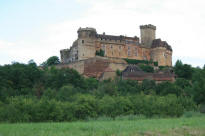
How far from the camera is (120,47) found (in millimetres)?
67812

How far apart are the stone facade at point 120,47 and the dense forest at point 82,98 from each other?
340 inches

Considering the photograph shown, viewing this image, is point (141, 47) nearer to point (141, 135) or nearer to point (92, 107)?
point (92, 107)

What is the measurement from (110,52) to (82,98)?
38216 mm

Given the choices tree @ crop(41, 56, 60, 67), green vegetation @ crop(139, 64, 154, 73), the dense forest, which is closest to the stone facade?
tree @ crop(41, 56, 60, 67)

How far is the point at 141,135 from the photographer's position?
1464 cm

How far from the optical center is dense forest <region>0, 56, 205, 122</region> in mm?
25375

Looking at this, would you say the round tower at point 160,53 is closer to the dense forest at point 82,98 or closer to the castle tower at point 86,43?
the dense forest at point 82,98

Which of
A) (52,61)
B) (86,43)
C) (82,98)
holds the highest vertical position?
(86,43)

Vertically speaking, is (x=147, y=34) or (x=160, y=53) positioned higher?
(x=147, y=34)

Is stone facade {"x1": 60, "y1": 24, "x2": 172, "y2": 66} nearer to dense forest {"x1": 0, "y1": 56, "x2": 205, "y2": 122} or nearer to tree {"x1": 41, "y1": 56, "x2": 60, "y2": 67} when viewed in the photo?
tree {"x1": 41, "y1": 56, "x2": 60, "y2": 67}

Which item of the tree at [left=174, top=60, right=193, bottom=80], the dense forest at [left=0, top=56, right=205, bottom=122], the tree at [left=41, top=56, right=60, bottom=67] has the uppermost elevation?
the tree at [left=41, top=56, right=60, bottom=67]

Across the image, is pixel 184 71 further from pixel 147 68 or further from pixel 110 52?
pixel 110 52

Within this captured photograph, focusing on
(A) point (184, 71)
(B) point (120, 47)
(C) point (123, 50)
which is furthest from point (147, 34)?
(A) point (184, 71)

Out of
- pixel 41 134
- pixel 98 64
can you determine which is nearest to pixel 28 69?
pixel 98 64
